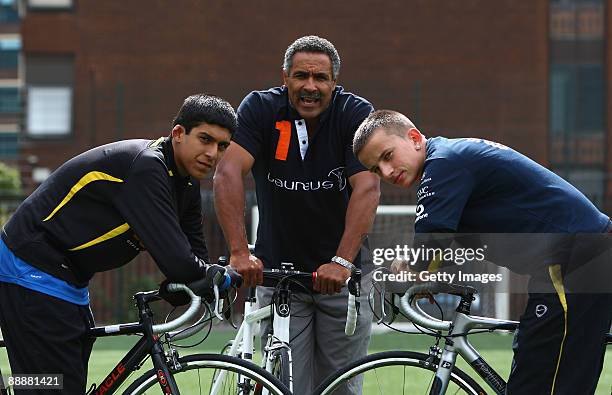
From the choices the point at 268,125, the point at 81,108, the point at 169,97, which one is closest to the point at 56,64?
the point at 81,108

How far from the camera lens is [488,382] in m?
4.59

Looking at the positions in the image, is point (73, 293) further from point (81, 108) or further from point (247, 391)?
point (81, 108)

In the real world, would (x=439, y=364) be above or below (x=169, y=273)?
below

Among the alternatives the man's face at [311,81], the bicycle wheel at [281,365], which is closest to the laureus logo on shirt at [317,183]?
the man's face at [311,81]

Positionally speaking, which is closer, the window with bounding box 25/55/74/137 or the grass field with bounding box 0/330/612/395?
the grass field with bounding box 0/330/612/395

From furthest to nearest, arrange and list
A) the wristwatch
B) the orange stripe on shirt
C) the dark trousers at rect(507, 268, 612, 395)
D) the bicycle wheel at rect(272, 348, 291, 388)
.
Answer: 1. the orange stripe on shirt
2. the wristwatch
3. the bicycle wheel at rect(272, 348, 291, 388)
4. the dark trousers at rect(507, 268, 612, 395)

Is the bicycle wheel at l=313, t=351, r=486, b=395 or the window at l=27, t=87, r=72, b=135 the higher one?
the window at l=27, t=87, r=72, b=135

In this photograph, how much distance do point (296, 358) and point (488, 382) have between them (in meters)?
1.33

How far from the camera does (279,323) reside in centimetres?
521

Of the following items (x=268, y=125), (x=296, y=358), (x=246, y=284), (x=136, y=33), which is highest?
(x=136, y=33)

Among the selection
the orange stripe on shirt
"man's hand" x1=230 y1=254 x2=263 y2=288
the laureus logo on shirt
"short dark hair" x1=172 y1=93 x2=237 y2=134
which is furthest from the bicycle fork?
"short dark hair" x1=172 y1=93 x2=237 y2=134

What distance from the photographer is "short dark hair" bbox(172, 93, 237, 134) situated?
469 centimetres

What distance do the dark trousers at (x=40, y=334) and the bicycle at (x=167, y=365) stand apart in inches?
4.7

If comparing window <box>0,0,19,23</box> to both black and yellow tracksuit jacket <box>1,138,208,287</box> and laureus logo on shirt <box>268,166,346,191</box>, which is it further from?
black and yellow tracksuit jacket <box>1,138,208,287</box>
